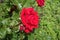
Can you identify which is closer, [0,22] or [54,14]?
[0,22]

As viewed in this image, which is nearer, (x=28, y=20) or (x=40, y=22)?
(x=28, y=20)

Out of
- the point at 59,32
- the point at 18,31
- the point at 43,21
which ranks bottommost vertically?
the point at 59,32

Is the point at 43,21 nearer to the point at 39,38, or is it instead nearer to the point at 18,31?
the point at 39,38

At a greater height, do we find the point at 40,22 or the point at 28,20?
the point at 28,20

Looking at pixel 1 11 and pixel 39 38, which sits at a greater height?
pixel 1 11

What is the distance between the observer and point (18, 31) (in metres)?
1.89

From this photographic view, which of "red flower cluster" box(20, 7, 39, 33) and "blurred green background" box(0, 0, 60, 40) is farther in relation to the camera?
"blurred green background" box(0, 0, 60, 40)

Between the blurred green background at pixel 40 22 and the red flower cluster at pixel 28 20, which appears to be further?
the blurred green background at pixel 40 22

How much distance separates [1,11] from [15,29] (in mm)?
652

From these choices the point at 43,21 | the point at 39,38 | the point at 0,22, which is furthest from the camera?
the point at 43,21

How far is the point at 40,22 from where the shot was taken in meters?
3.13

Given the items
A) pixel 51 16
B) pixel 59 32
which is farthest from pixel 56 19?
pixel 59 32

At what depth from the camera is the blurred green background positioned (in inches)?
79.1

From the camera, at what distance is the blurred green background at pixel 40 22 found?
79.1 inches
